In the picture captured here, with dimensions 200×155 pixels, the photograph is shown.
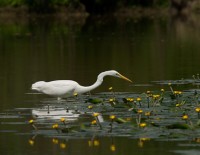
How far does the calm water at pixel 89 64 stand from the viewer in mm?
11867

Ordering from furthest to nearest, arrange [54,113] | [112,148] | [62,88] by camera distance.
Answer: [62,88], [54,113], [112,148]

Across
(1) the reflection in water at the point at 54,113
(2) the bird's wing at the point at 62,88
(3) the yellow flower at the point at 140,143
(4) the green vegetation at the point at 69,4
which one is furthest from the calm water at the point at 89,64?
(4) the green vegetation at the point at 69,4

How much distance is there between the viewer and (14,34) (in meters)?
43.3

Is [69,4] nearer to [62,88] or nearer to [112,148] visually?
[62,88]

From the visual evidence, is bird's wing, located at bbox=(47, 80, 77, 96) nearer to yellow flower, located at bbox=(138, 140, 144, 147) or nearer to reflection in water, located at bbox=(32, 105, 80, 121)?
reflection in water, located at bbox=(32, 105, 80, 121)

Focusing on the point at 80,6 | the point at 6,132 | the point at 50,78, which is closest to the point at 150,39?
the point at 50,78

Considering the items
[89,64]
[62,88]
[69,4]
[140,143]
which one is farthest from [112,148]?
[69,4]

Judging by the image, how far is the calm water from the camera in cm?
1187

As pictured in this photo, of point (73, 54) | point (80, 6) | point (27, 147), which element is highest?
point (80, 6)

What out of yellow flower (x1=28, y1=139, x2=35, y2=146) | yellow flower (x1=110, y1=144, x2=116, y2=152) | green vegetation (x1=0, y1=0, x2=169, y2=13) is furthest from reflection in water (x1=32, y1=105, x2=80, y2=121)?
green vegetation (x1=0, y1=0, x2=169, y2=13)

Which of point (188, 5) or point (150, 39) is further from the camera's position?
point (188, 5)

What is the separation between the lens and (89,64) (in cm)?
2597

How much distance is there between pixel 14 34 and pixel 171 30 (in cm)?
776

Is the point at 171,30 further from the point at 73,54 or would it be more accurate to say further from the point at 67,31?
the point at 73,54
